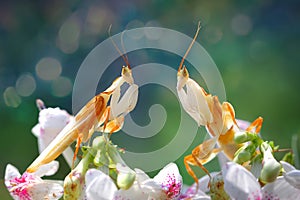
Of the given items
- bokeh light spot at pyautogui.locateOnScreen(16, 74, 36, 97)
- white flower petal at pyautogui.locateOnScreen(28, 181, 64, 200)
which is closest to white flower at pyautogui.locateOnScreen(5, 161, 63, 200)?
white flower petal at pyautogui.locateOnScreen(28, 181, 64, 200)

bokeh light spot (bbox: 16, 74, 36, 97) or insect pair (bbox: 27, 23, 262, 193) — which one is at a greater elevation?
insect pair (bbox: 27, 23, 262, 193)

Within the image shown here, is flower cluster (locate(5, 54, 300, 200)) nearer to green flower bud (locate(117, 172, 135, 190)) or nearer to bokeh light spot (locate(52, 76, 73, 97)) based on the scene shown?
green flower bud (locate(117, 172, 135, 190))

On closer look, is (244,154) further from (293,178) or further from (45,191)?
(45,191)

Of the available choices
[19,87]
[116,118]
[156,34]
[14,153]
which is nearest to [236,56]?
[156,34]

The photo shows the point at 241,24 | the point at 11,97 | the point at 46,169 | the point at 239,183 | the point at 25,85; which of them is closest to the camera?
the point at 239,183

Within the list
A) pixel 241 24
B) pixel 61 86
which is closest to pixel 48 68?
pixel 61 86

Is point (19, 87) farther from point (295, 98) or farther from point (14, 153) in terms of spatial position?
point (295, 98)
